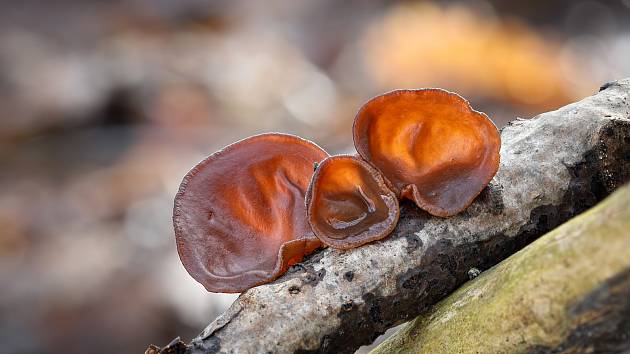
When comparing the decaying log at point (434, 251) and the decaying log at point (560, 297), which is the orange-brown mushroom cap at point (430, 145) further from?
the decaying log at point (560, 297)

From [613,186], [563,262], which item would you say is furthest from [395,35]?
[563,262]

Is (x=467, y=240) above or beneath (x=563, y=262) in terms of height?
above

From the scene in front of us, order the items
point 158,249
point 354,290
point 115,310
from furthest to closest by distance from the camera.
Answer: point 158,249 < point 115,310 < point 354,290

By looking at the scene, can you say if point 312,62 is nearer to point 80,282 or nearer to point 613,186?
point 80,282

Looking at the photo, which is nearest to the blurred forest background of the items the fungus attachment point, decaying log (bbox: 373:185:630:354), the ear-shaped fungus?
the ear-shaped fungus

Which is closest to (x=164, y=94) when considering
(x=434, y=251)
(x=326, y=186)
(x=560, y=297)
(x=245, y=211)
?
(x=245, y=211)
